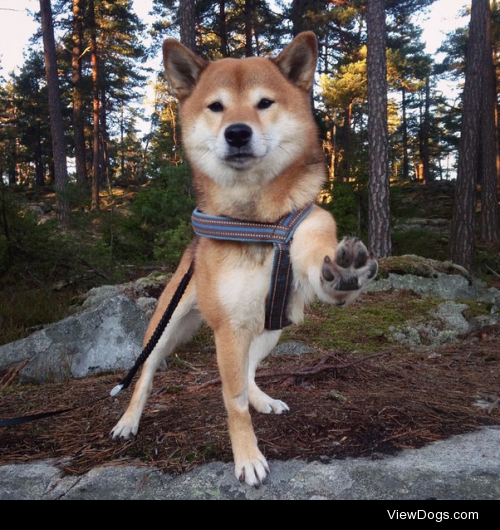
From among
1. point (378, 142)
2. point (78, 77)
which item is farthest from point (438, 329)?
point (78, 77)

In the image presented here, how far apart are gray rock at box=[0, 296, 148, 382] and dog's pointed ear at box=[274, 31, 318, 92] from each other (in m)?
3.30

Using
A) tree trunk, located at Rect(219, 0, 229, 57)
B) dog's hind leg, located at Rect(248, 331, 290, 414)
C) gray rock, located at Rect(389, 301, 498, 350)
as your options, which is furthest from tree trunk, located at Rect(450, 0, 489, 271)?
dog's hind leg, located at Rect(248, 331, 290, 414)

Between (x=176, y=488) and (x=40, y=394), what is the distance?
7.40 ft

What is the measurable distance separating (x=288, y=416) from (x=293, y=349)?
7.32 ft

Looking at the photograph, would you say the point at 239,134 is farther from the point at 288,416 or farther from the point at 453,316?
the point at 453,316

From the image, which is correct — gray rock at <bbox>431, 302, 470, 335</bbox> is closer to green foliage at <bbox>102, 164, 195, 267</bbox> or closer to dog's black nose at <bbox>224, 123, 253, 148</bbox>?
green foliage at <bbox>102, 164, 195, 267</bbox>

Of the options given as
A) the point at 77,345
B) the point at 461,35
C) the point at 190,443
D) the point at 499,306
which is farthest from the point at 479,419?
the point at 461,35

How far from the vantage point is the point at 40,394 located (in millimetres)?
3781

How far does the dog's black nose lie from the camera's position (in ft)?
7.61

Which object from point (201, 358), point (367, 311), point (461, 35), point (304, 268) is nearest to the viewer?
point (304, 268)

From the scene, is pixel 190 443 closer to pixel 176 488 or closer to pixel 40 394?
pixel 176 488

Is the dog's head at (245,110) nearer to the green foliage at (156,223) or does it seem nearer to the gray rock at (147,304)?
the gray rock at (147,304)

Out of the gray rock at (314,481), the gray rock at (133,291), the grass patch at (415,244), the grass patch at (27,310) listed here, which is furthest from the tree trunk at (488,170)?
the gray rock at (314,481)
